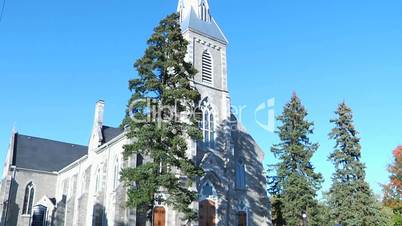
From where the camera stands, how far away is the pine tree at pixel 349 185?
116 feet

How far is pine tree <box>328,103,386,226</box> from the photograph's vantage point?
116 ft

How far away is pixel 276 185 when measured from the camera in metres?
39.7

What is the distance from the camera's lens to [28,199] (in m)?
47.9

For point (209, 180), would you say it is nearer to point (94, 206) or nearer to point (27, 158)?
point (94, 206)

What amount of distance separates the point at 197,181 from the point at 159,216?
4.27m

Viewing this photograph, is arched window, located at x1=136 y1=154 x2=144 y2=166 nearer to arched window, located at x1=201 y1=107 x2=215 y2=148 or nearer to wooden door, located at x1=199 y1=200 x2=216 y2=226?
wooden door, located at x1=199 y1=200 x2=216 y2=226

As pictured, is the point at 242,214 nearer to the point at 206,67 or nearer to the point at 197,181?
the point at 197,181

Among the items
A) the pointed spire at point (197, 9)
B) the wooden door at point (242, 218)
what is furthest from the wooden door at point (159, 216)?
the pointed spire at point (197, 9)

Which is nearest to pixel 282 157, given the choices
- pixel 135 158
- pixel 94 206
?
pixel 135 158

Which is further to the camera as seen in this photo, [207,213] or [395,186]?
[395,186]

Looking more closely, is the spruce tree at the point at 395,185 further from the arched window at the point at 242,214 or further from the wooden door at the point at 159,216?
the wooden door at the point at 159,216

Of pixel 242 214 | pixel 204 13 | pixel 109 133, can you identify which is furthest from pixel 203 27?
pixel 242 214

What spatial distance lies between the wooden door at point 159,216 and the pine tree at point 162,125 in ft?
22.1

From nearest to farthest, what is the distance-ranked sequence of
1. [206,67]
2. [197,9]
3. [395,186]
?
[206,67], [197,9], [395,186]
